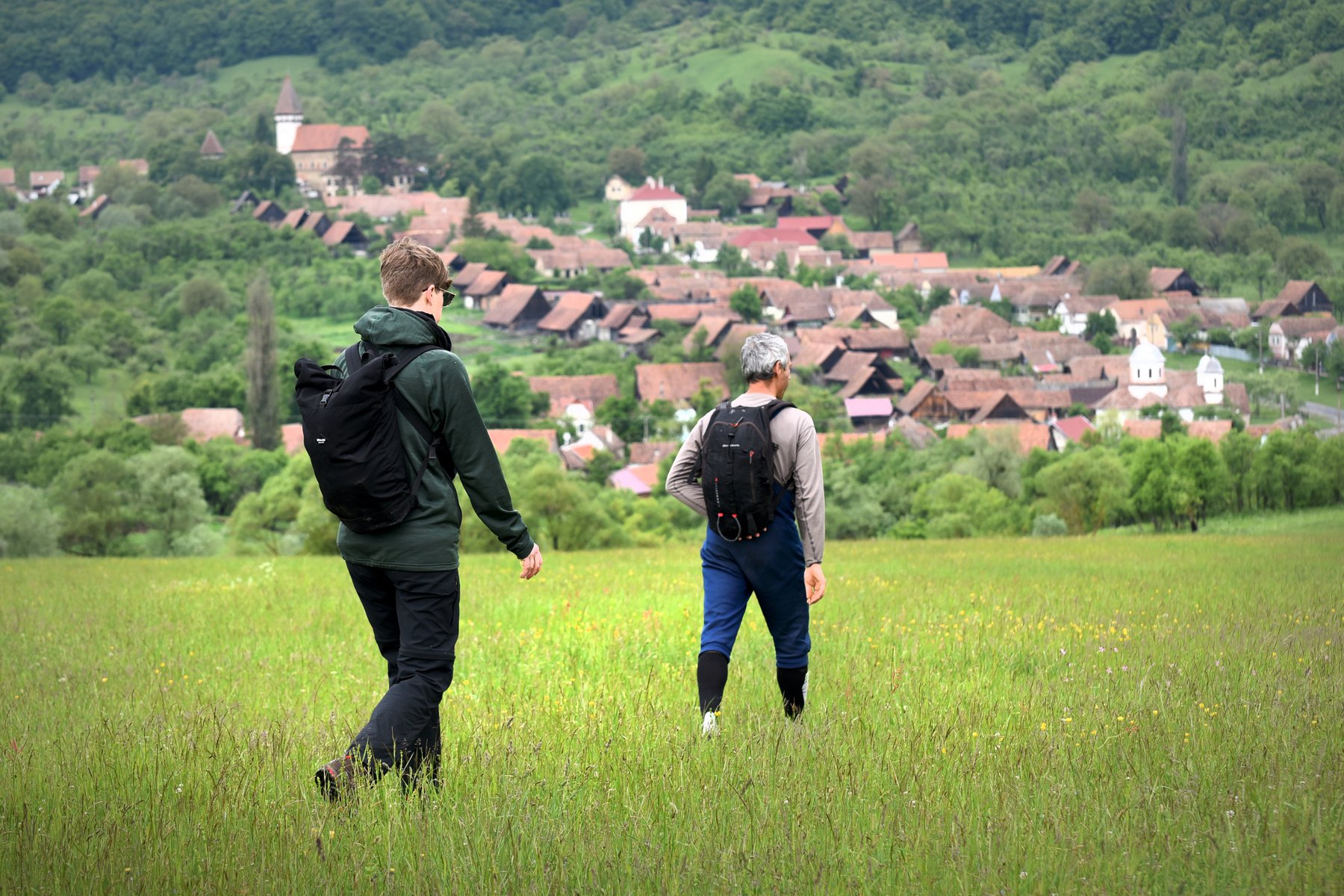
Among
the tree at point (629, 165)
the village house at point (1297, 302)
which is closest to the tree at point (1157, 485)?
the village house at point (1297, 302)

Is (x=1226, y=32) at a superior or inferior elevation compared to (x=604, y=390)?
superior

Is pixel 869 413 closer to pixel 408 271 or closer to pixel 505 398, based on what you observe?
pixel 505 398

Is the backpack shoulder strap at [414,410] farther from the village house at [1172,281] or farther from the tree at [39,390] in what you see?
the village house at [1172,281]

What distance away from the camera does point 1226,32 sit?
199250 millimetres

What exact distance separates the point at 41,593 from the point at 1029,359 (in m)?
84.4

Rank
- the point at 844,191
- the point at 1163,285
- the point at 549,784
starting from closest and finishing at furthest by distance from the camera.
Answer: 1. the point at 549,784
2. the point at 1163,285
3. the point at 844,191

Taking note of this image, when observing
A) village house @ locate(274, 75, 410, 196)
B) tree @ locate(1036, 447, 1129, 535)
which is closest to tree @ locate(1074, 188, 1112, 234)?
village house @ locate(274, 75, 410, 196)

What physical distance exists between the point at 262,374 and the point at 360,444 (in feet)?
199

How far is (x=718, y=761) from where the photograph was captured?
14.8 feet

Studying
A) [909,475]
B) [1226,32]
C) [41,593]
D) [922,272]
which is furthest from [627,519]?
[1226,32]

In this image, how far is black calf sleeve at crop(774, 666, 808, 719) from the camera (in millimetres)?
5285

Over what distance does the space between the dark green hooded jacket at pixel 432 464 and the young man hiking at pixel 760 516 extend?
1.04 meters

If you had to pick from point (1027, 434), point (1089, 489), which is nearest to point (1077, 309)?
point (1027, 434)

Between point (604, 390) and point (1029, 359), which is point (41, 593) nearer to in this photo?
point (604, 390)
